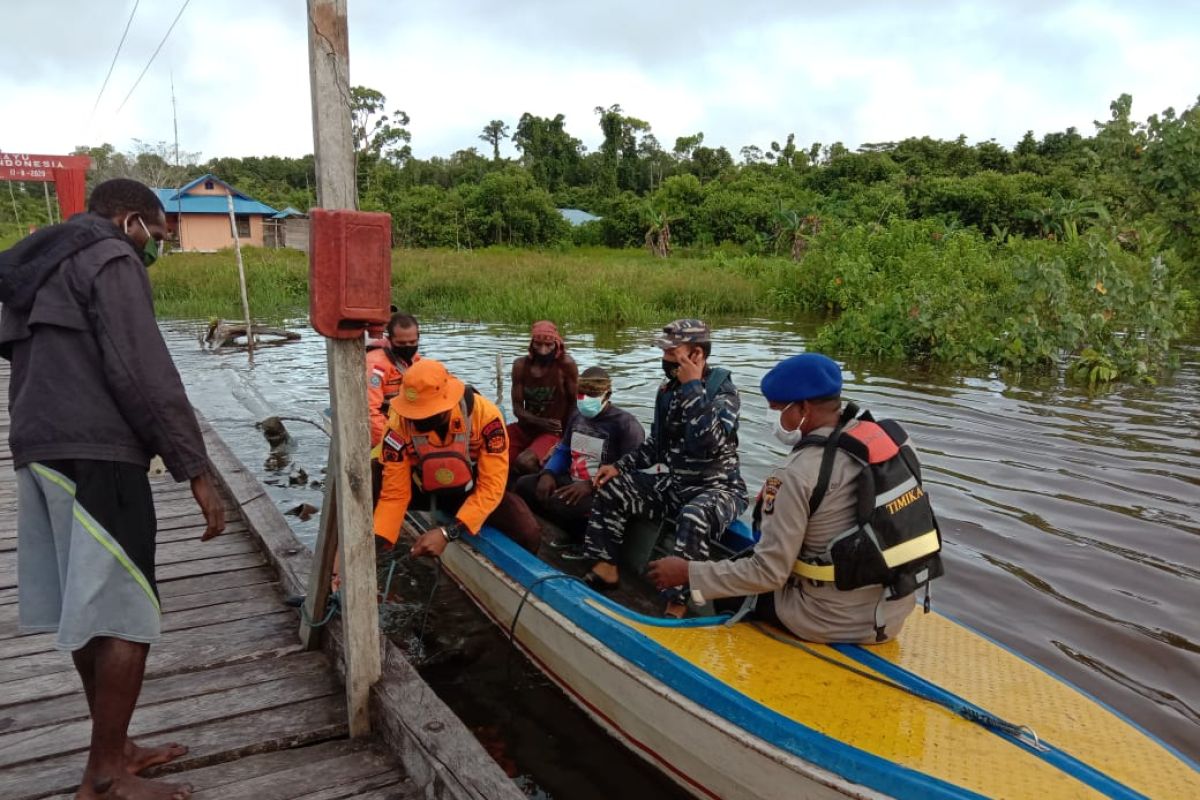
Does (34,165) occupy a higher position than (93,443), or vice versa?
(34,165)

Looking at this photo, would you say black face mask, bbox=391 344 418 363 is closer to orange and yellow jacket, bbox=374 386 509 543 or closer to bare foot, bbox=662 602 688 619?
orange and yellow jacket, bbox=374 386 509 543

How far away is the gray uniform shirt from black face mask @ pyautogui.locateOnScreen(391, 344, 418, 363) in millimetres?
3918

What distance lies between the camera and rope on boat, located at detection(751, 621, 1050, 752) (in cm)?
267

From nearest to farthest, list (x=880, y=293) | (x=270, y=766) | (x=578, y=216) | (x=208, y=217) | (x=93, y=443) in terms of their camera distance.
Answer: (x=93, y=443), (x=270, y=766), (x=880, y=293), (x=208, y=217), (x=578, y=216)

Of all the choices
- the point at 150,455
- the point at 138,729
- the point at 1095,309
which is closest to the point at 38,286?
the point at 150,455

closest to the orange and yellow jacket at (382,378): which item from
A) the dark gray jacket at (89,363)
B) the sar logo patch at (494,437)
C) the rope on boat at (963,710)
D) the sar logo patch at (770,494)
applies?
the sar logo patch at (494,437)

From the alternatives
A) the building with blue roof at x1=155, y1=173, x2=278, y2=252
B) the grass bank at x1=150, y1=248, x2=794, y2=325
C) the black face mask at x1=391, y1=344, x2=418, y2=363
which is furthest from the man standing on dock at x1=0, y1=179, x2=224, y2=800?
the building with blue roof at x1=155, y1=173, x2=278, y2=252

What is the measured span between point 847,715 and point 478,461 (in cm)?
248

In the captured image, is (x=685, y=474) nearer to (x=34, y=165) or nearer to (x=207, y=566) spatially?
(x=207, y=566)

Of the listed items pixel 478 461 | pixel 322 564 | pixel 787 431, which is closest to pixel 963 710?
pixel 787 431

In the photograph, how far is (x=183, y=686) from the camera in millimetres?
3248

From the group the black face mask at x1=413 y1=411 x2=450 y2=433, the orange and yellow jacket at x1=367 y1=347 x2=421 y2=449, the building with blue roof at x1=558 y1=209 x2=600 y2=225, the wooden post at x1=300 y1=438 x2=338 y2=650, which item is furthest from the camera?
the building with blue roof at x1=558 y1=209 x2=600 y2=225

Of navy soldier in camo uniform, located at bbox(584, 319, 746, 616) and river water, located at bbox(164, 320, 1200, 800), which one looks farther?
navy soldier in camo uniform, located at bbox(584, 319, 746, 616)

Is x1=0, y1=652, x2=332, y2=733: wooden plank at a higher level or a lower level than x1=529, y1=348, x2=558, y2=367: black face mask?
lower
